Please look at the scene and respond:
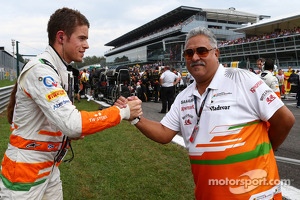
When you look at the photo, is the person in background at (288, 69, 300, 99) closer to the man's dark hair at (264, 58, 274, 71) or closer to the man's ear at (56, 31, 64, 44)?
the man's dark hair at (264, 58, 274, 71)

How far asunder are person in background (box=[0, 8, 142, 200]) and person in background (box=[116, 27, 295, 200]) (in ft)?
1.57

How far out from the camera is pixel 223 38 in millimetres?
66875

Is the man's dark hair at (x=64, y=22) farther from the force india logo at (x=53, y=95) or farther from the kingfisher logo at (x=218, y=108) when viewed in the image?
the kingfisher logo at (x=218, y=108)

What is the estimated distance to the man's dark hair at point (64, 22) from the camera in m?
2.07

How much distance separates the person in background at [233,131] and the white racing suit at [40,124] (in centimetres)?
48

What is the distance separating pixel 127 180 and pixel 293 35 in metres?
36.4

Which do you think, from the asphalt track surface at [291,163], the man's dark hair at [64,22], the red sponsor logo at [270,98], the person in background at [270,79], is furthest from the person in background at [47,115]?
the person in background at [270,79]

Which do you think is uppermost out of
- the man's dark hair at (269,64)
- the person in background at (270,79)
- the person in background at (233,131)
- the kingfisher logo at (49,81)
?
the man's dark hair at (269,64)

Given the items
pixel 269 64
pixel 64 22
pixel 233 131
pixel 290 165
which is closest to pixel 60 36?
pixel 64 22

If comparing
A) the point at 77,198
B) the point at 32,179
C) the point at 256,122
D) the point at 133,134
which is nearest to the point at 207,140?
the point at 256,122

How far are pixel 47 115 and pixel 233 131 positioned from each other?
1260 mm

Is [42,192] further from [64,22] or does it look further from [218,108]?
[218,108]

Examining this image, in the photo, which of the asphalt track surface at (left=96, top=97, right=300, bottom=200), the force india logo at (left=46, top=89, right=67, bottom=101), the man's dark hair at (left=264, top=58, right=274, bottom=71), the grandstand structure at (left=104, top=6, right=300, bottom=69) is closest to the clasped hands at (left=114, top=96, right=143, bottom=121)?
the force india logo at (left=46, top=89, right=67, bottom=101)

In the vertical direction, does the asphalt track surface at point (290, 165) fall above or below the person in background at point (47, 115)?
below
